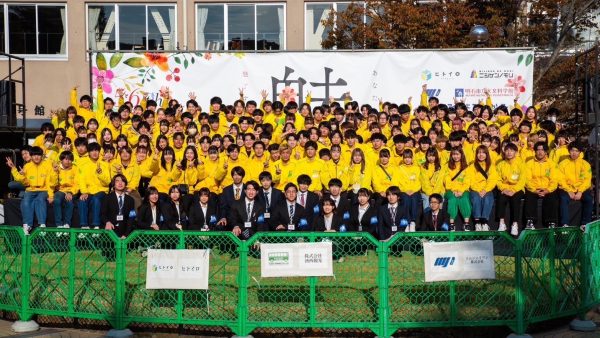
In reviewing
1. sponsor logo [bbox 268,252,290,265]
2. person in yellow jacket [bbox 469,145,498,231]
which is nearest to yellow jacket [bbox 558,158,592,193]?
person in yellow jacket [bbox 469,145,498,231]

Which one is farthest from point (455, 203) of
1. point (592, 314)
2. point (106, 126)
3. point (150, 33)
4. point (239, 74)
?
point (150, 33)

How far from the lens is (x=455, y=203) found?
13172 millimetres

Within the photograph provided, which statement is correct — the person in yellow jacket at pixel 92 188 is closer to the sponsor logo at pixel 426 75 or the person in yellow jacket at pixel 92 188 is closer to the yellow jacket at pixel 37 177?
the yellow jacket at pixel 37 177

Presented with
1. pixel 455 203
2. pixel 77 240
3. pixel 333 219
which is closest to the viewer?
pixel 77 240

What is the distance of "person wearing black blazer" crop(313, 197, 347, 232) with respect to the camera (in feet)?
38.4

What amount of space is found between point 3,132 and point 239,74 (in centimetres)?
665

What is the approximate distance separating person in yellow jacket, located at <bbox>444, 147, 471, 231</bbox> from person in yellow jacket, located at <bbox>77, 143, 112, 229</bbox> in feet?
20.9

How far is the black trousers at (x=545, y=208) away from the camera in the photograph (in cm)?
1312

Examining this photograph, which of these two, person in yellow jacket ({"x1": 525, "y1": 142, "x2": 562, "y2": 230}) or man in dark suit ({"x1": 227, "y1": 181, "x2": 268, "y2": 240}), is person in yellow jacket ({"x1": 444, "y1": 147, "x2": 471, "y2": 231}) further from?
man in dark suit ({"x1": 227, "y1": 181, "x2": 268, "y2": 240})

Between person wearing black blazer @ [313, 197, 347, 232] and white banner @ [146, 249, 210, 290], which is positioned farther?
person wearing black blazer @ [313, 197, 347, 232]

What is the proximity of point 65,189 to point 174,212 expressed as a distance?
255cm

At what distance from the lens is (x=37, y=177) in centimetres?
1364

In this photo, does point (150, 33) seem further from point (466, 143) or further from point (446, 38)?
point (466, 143)

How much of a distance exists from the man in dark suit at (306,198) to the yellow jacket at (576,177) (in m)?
4.69
